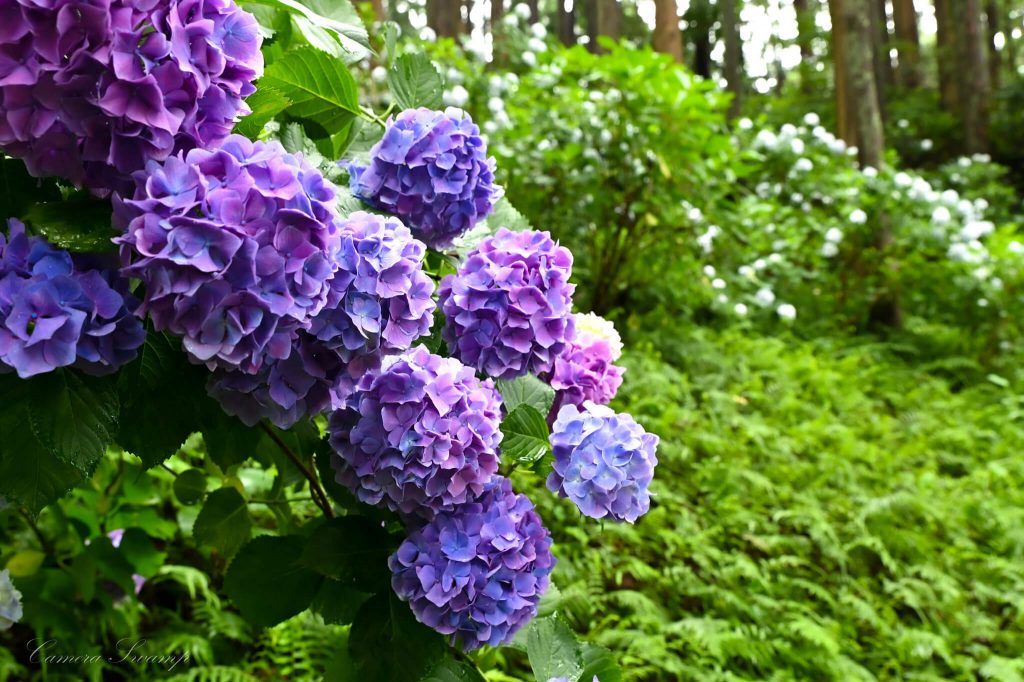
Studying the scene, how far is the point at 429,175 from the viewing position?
0.96 m

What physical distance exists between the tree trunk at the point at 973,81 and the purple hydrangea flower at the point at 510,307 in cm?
1318

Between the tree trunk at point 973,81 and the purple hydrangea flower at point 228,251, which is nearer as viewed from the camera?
the purple hydrangea flower at point 228,251

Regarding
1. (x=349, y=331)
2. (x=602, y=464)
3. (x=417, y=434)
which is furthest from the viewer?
(x=602, y=464)

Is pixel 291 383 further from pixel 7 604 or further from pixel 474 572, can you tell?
pixel 7 604

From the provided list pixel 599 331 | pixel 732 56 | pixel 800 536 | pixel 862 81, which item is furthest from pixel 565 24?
pixel 599 331

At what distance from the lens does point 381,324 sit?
0.72 m

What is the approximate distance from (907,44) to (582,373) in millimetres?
17808

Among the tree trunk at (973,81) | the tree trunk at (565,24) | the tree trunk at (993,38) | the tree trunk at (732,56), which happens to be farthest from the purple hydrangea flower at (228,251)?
the tree trunk at (993,38)

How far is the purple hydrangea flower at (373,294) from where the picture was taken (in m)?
0.70

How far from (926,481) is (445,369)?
4066 mm

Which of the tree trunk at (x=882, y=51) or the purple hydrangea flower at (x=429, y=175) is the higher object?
the purple hydrangea flower at (x=429, y=175)

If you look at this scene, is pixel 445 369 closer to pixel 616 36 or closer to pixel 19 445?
pixel 19 445

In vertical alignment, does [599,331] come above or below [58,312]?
below

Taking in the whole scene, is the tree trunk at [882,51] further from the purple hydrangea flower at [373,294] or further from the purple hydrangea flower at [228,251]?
the purple hydrangea flower at [228,251]
